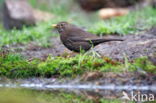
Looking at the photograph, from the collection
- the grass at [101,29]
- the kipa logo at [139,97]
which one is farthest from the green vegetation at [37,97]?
the grass at [101,29]

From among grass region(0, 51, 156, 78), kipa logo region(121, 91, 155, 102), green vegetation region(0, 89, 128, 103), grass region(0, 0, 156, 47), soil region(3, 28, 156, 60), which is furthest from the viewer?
grass region(0, 0, 156, 47)

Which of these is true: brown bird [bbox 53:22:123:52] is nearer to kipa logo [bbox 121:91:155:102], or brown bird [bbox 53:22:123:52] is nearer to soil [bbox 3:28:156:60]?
soil [bbox 3:28:156:60]

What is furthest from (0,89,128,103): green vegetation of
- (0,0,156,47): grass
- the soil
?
(0,0,156,47): grass

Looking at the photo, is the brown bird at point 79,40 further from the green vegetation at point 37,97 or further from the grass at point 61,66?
the green vegetation at point 37,97

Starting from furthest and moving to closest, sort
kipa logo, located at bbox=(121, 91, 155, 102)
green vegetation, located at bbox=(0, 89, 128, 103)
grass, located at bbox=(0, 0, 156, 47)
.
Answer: grass, located at bbox=(0, 0, 156, 47) < green vegetation, located at bbox=(0, 89, 128, 103) < kipa logo, located at bbox=(121, 91, 155, 102)

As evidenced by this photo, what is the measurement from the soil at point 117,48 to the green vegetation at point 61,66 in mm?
347

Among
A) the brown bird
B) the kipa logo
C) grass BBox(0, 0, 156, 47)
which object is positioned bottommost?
the kipa logo

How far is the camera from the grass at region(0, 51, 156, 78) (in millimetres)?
6926

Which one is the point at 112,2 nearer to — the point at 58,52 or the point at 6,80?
the point at 58,52

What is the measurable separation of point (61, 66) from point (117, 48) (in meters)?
1.68

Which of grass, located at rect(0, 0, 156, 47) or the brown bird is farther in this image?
grass, located at rect(0, 0, 156, 47)

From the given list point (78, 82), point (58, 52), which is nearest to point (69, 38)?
point (58, 52)

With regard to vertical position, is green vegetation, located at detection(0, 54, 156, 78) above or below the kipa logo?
above

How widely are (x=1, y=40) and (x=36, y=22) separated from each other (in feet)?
12.4
